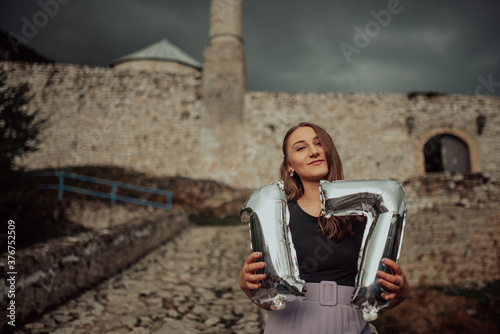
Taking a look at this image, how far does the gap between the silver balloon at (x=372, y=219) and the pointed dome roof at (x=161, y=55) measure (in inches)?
931

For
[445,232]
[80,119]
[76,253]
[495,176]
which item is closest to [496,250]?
[445,232]

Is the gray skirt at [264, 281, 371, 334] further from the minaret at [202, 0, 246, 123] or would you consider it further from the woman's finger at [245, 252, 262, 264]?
the minaret at [202, 0, 246, 123]

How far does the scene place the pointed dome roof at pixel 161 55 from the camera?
22.4 metres

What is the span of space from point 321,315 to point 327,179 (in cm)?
60

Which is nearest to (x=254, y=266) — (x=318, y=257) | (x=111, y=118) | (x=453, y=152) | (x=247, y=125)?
(x=318, y=257)

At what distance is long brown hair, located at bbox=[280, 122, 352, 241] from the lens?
1.28 m

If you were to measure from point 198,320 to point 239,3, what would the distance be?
15920 millimetres

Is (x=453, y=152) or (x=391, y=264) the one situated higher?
(x=453, y=152)

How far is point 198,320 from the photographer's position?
3041mm

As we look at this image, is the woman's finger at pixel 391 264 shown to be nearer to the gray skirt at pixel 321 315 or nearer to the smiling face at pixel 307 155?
the gray skirt at pixel 321 315

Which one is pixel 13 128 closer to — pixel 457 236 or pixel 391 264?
pixel 391 264

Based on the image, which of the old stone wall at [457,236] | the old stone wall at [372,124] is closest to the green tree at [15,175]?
the old stone wall at [457,236]

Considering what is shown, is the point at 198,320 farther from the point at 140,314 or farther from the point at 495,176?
the point at 495,176

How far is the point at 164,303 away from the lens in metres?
3.41
